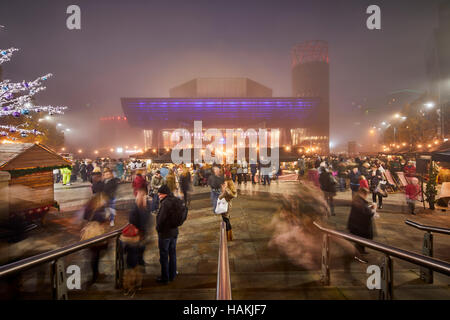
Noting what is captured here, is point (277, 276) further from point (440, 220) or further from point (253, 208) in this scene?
point (440, 220)

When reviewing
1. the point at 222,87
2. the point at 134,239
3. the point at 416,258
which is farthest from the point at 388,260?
the point at 222,87

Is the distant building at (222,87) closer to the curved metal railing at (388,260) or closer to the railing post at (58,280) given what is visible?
the curved metal railing at (388,260)

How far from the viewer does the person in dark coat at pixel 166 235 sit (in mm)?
3748

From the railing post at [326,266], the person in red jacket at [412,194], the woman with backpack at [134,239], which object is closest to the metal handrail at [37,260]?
the woman with backpack at [134,239]

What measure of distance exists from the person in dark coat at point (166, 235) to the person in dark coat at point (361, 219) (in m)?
3.91

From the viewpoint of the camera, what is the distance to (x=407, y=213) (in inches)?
329

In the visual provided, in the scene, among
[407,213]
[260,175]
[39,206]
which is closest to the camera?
[39,206]

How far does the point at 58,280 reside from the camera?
2.88 metres

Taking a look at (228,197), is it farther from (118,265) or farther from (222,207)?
(118,265)

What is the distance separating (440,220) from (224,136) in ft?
178

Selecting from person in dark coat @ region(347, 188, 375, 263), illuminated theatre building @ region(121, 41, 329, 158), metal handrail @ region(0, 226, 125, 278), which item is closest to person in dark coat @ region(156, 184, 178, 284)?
metal handrail @ region(0, 226, 125, 278)

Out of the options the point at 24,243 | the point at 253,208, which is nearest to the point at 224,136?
the point at 253,208

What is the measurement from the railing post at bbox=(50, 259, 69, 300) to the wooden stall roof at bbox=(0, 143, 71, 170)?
224 inches

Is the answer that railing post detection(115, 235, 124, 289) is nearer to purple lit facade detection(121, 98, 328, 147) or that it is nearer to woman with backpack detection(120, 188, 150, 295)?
woman with backpack detection(120, 188, 150, 295)
